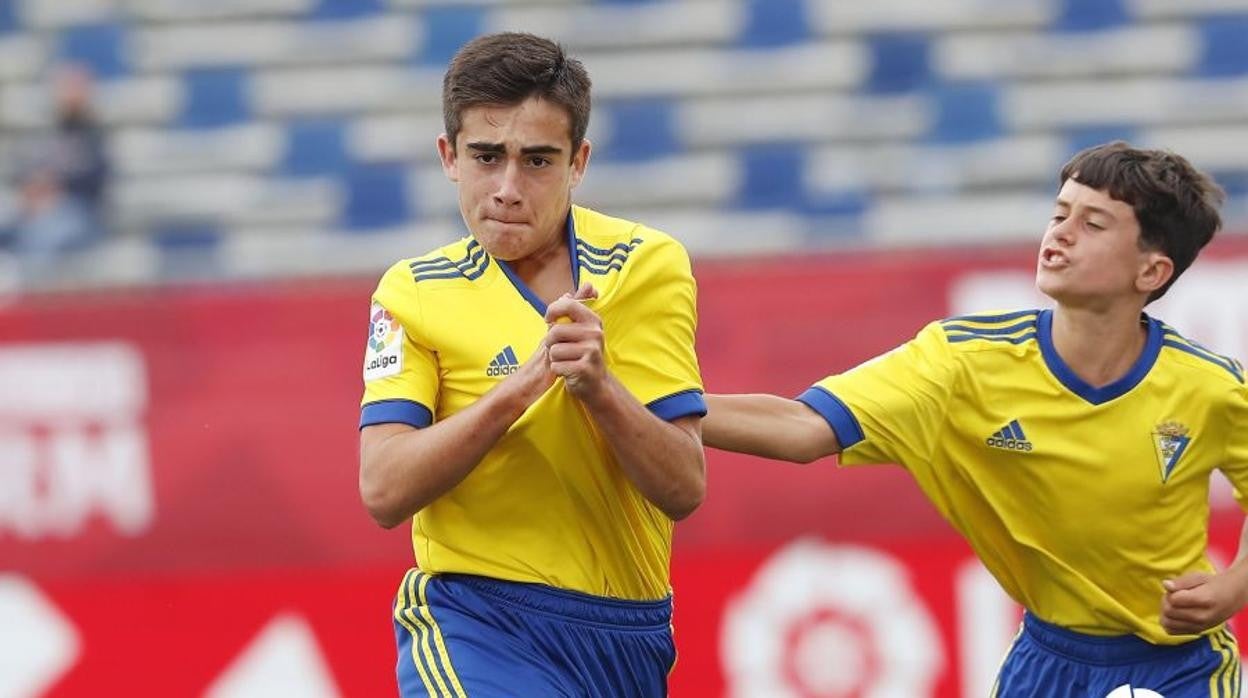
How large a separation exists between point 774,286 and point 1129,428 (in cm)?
264

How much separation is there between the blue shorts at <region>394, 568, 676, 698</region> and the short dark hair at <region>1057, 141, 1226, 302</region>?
4.89ft

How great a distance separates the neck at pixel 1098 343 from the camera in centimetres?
485

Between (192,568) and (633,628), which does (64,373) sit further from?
(633,628)

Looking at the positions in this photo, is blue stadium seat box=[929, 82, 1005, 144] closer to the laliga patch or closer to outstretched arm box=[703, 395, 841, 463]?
outstretched arm box=[703, 395, 841, 463]

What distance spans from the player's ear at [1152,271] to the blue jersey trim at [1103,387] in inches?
5.1

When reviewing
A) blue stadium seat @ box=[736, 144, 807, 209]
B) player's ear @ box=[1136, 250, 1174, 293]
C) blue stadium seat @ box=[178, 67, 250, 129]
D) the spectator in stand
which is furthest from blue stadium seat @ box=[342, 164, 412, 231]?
player's ear @ box=[1136, 250, 1174, 293]

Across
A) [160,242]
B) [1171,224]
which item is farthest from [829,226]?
[1171,224]

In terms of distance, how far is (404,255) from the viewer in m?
10.0

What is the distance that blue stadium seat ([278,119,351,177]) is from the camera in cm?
1048

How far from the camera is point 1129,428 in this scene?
15.8ft

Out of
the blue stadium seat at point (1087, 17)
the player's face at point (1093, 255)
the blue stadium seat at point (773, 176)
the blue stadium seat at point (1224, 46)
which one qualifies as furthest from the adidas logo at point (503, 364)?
the blue stadium seat at point (1224, 46)

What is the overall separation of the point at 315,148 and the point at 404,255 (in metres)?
0.93

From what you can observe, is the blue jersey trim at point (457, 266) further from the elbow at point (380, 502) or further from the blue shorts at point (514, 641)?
the blue shorts at point (514, 641)

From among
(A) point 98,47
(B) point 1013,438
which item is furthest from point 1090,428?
(A) point 98,47
